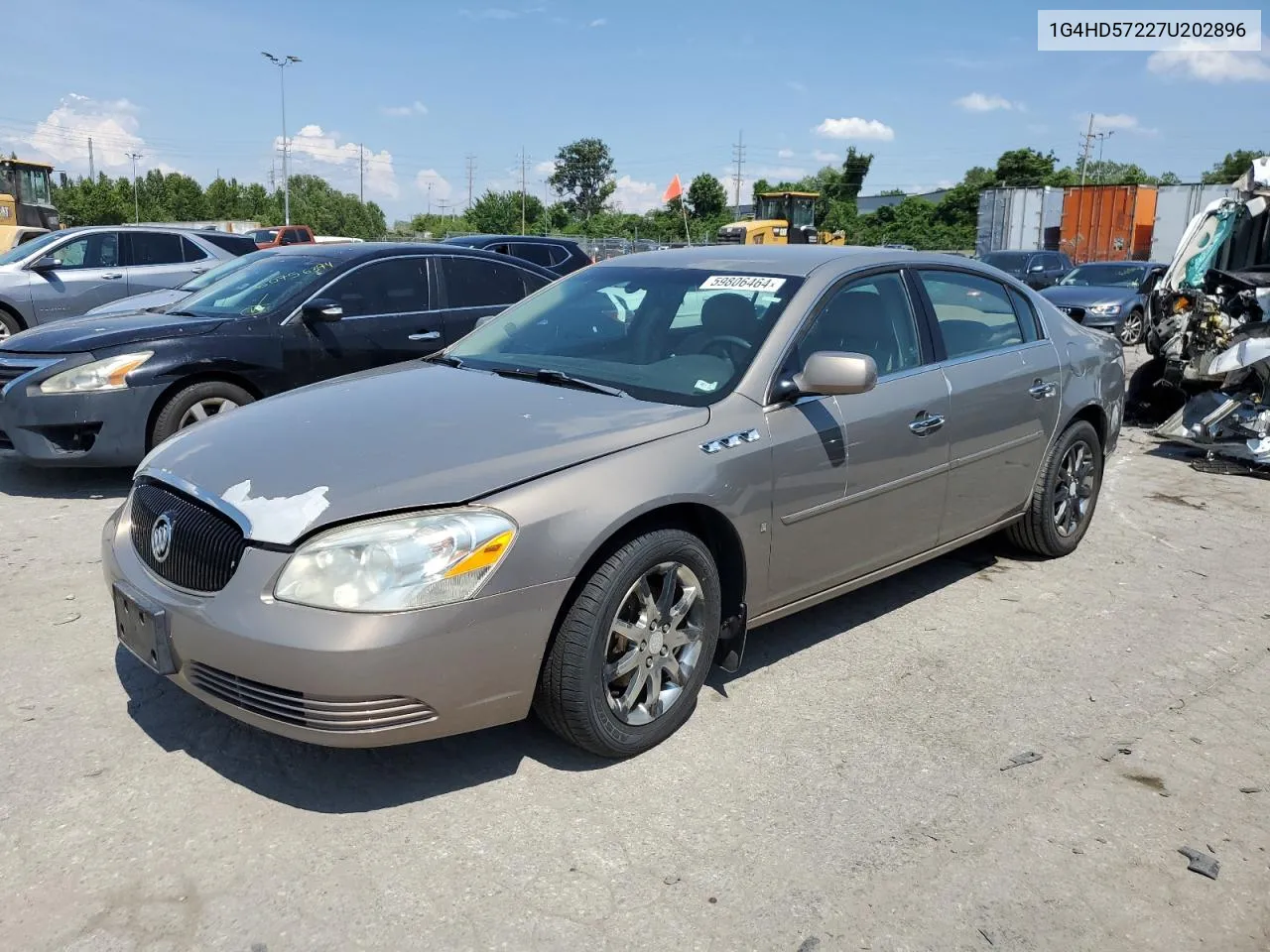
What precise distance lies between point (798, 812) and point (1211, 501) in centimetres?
511

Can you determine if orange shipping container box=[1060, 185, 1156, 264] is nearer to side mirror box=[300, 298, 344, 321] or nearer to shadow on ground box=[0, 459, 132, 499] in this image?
side mirror box=[300, 298, 344, 321]

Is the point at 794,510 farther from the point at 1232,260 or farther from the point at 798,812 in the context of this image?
the point at 1232,260

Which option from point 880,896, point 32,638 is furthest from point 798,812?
point 32,638

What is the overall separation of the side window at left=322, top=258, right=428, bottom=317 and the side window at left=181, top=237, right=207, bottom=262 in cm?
650

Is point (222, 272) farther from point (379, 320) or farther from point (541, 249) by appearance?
point (541, 249)

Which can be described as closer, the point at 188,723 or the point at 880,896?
the point at 880,896

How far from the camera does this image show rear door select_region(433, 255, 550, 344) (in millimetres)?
7355

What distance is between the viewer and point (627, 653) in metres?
3.18

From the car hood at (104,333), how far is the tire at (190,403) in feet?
1.13

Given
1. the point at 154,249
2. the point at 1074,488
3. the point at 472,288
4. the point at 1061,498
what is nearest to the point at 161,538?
the point at 1061,498

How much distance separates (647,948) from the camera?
2414 mm

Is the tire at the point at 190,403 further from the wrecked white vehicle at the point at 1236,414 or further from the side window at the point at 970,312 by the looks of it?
the wrecked white vehicle at the point at 1236,414

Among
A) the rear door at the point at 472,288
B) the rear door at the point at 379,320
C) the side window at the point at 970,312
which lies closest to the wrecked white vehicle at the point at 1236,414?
the side window at the point at 970,312

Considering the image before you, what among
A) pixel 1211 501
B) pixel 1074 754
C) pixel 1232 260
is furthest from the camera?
pixel 1232 260
